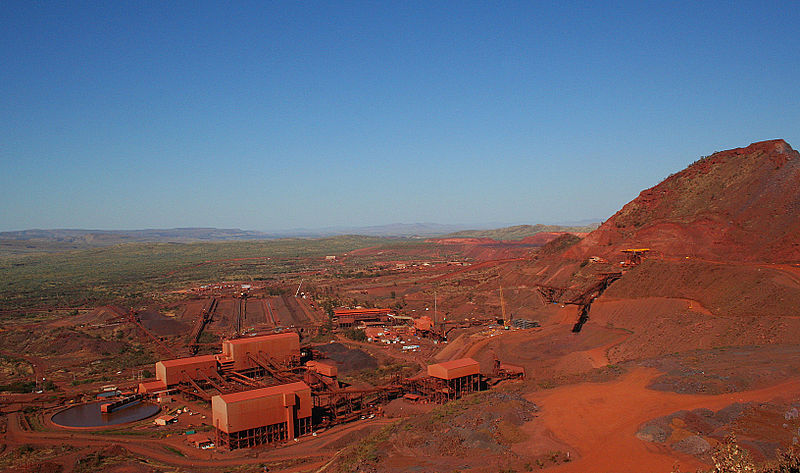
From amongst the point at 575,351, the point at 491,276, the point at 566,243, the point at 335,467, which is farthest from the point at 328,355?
the point at 566,243

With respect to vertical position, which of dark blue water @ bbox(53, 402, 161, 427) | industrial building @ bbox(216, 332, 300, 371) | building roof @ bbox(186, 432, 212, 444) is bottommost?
dark blue water @ bbox(53, 402, 161, 427)

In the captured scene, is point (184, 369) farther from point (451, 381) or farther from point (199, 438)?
point (451, 381)

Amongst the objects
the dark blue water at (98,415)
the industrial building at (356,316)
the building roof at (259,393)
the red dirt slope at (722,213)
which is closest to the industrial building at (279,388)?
the building roof at (259,393)

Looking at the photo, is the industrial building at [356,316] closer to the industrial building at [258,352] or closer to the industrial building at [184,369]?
the industrial building at [258,352]

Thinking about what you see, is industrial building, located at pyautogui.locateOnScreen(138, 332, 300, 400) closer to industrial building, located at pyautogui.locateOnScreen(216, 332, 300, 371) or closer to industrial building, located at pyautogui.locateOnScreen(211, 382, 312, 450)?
industrial building, located at pyautogui.locateOnScreen(216, 332, 300, 371)

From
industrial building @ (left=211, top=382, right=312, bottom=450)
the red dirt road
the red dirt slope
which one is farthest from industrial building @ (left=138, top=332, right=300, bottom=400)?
the red dirt slope

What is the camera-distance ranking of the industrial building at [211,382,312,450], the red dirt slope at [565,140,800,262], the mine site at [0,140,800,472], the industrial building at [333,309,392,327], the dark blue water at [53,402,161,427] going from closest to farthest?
the mine site at [0,140,800,472], the industrial building at [211,382,312,450], the dark blue water at [53,402,161,427], the red dirt slope at [565,140,800,262], the industrial building at [333,309,392,327]

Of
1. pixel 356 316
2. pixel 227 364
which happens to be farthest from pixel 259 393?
pixel 356 316
